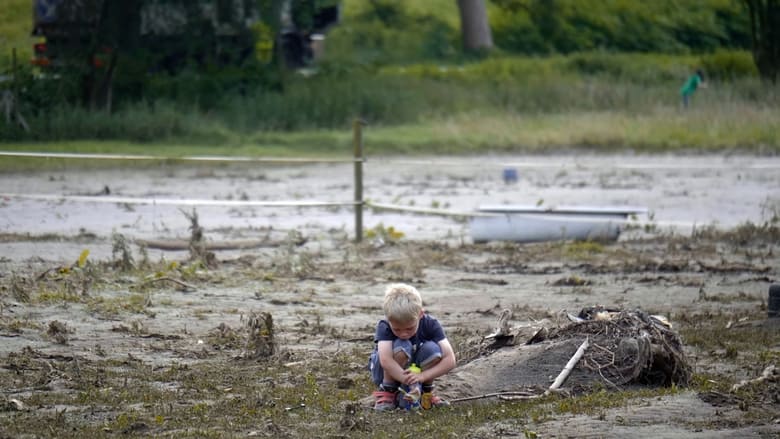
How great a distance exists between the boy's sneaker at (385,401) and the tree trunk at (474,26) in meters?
33.6

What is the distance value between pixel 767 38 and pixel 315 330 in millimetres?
26689

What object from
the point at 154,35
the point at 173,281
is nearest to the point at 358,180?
the point at 173,281

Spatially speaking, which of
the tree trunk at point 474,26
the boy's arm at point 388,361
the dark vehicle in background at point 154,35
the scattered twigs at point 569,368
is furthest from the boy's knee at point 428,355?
the tree trunk at point 474,26

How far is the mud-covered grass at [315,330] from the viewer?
612 centimetres

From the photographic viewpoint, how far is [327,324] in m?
8.98

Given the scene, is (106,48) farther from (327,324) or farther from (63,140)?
(327,324)

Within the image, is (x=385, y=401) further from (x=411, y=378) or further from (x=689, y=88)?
(x=689, y=88)

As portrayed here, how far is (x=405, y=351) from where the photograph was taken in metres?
6.37

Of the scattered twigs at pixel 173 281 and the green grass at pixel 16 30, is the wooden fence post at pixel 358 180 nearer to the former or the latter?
the scattered twigs at pixel 173 281

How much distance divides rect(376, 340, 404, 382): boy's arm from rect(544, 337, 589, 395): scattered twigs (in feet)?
2.66

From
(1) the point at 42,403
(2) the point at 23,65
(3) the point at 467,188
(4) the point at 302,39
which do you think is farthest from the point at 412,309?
(4) the point at 302,39

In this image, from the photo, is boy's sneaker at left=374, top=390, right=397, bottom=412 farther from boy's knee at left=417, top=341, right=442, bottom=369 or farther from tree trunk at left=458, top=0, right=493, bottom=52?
tree trunk at left=458, top=0, right=493, bottom=52

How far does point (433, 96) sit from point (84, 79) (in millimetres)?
8885

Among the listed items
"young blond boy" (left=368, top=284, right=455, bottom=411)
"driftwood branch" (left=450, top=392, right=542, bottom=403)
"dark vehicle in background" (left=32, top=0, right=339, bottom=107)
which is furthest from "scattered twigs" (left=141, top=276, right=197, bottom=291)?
"dark vehicle in background" (left=32, top=0, right=339, bottom=107)
